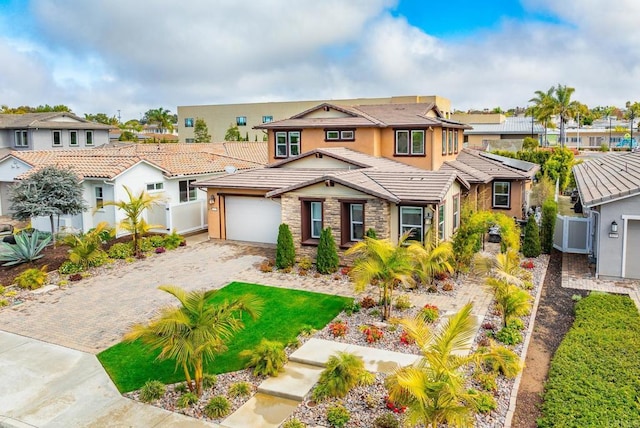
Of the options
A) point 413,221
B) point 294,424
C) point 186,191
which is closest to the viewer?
point 294,424

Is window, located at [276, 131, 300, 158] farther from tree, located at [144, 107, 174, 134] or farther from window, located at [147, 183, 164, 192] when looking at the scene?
tree, located at [144, 107, 174, 134]

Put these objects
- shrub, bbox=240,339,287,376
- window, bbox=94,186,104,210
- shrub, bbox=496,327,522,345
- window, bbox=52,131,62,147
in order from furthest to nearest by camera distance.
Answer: window, bbox=52,131,62,147
window, bbox=94,186,104,210
shrub, bbox=496,327,522,345
shrub, bbox=240,339,287,376

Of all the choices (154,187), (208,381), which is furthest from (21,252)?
(208,381)

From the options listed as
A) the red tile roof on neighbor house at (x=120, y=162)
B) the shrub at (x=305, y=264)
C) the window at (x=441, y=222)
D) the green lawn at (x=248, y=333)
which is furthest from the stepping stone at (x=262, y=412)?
the red tile roof on neighbor house at (x=120, y=162)

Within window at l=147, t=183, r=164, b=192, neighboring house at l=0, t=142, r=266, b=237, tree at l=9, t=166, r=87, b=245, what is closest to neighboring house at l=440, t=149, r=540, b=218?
neighboring house at l=0, t=142, r=266, b=237

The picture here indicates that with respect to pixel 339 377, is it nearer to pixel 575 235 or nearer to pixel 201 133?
pixel 575 235

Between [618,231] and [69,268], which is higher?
[618,231]

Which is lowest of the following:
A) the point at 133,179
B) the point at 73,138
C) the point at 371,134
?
the point at 133,179
